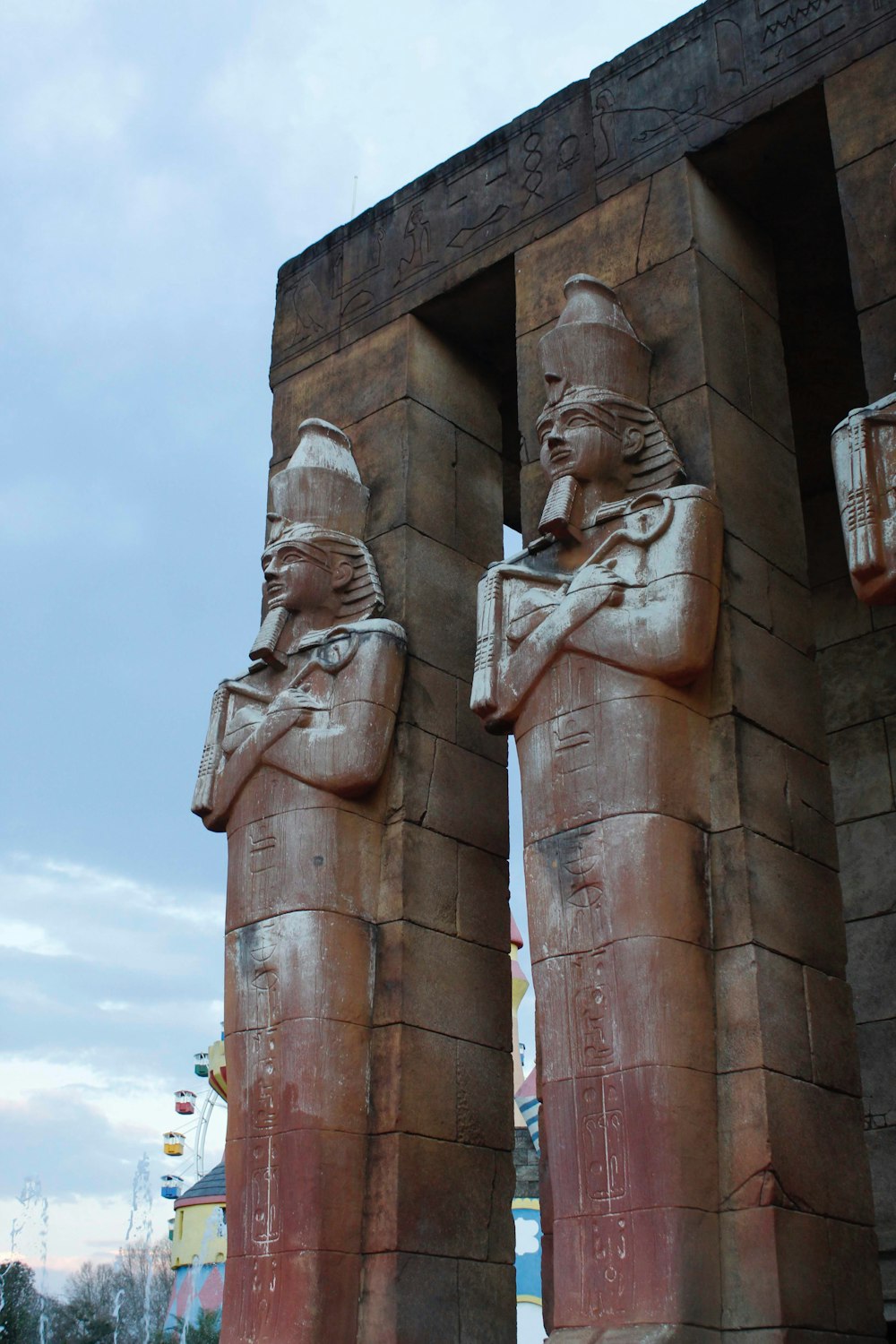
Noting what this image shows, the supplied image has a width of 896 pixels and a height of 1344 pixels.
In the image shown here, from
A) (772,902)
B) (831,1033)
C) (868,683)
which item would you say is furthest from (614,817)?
(868,683)

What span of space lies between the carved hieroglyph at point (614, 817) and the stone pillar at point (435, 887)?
1.05 m

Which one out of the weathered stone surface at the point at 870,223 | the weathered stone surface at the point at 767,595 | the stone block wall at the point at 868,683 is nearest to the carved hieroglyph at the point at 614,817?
the weathered stone surface at the point at 767,595

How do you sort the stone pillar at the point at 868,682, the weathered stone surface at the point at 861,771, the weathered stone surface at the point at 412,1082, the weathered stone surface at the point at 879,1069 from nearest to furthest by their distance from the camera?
the stone pillar at the point at 868,682 → the weathered stone surface at the point at 412,1082 → the weathered stone surface at the point at 879,1069 → the weathered stone surface at the point at 861,771

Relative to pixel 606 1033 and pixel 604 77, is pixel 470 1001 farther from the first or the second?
pixel 604 77

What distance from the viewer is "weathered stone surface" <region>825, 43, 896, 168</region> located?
8.10 m

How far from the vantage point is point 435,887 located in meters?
8.66

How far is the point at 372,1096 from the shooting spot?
26.5 feet

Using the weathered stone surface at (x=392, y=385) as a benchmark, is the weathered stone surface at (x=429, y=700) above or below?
below

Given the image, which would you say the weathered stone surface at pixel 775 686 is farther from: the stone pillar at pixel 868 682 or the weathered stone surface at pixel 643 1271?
the weathered stone surface at pixel 643 1271

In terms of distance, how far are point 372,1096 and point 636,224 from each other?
5040mm

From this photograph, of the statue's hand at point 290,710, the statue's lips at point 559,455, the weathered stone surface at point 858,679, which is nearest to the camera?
the statue's lips at point 559,455

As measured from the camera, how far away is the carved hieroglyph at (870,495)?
22.1 ft

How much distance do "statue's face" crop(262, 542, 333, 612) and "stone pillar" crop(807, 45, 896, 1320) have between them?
335 centimetres

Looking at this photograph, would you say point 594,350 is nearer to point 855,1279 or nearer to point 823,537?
point 855,1279
